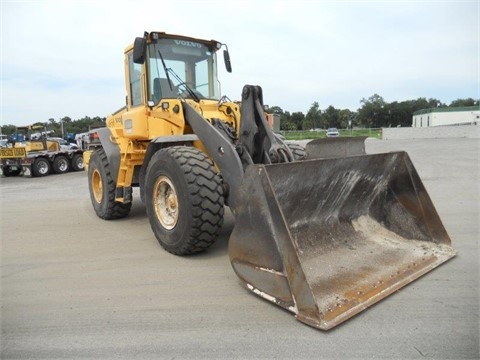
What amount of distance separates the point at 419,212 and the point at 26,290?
A: 417 cm

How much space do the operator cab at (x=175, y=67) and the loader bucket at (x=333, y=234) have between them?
236 cm

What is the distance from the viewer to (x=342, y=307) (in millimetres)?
2918

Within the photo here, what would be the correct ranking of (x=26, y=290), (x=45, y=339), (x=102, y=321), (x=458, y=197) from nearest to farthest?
(x=45, y=339) → (x=102, y=321) → (x=26, y=290) → (x=458, y=197)

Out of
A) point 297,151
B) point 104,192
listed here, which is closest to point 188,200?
point 297,151

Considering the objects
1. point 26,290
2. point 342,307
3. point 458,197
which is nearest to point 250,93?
point 342,307

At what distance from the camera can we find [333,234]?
13.5ft

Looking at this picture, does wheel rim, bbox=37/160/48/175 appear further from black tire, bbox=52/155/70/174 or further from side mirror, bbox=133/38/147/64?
side mirror, bbox=133/38/147/64

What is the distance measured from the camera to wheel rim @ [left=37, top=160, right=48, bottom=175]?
17.3 meters

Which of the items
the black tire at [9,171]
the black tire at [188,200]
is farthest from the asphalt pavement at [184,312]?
the black tire at [9,171]

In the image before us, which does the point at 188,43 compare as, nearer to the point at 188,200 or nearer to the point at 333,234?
the point at 188,200

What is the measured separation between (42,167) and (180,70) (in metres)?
14.4

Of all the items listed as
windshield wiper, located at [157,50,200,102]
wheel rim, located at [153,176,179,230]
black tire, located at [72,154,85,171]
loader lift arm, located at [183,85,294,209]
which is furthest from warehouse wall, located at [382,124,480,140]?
wheel rim, located at [153,176,179,230]

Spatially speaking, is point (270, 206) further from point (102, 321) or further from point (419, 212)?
point (419, 212)

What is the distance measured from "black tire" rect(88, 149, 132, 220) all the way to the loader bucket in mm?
3575
